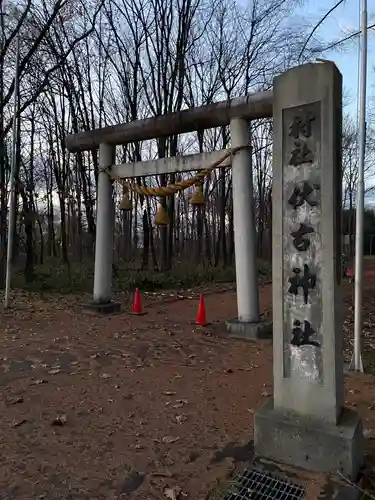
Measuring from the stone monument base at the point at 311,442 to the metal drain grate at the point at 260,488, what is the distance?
219mm

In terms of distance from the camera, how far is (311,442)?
3039 millimetres

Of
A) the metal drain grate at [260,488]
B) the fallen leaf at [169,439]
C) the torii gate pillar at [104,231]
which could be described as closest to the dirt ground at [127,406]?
the fallen leaf at [169,439]

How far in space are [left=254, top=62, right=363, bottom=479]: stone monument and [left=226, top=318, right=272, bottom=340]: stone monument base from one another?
369 centimetres

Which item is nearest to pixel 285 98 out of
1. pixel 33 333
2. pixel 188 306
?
pixel 33 333

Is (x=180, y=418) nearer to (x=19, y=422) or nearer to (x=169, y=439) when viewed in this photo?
(x=169, y=439)

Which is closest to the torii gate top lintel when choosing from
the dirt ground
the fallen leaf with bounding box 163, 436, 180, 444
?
the dirt ground

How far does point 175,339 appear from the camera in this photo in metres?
7.17

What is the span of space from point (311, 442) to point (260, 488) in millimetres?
512

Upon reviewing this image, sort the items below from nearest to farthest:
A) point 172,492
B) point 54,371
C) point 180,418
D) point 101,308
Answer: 1. point 172,492
2. point 180,418
3. point 54,371
4. point 101,308

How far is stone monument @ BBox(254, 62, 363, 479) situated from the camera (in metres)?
3.08

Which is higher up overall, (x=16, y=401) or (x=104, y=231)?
(x=104, y=231)

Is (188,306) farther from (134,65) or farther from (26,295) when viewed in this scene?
(134,65)

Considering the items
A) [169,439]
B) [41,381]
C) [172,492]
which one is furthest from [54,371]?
[172,492]

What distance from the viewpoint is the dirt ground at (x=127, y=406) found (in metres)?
3.05
